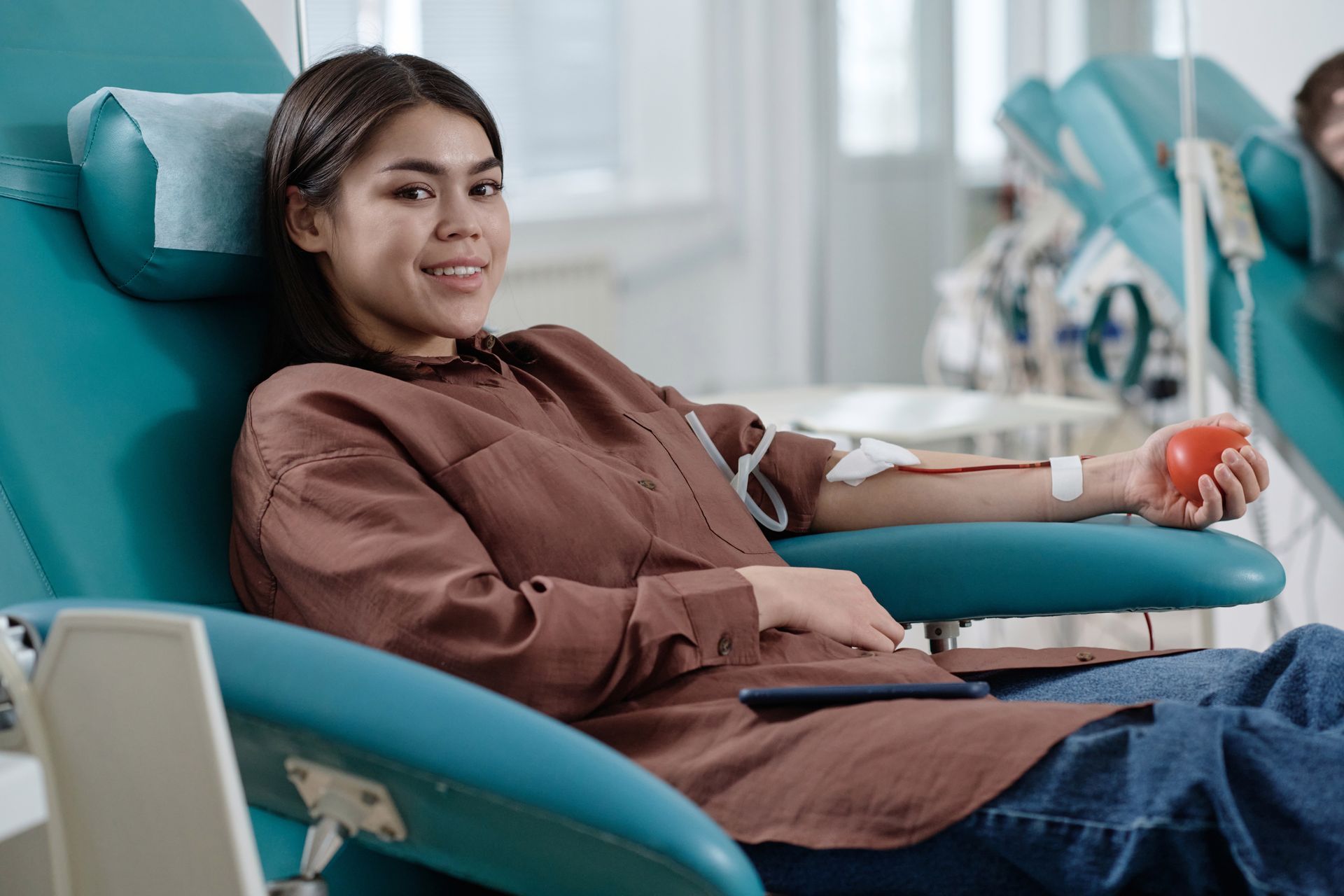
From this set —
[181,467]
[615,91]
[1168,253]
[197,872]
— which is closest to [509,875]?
[197,872]

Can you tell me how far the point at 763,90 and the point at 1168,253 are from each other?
2.53 m

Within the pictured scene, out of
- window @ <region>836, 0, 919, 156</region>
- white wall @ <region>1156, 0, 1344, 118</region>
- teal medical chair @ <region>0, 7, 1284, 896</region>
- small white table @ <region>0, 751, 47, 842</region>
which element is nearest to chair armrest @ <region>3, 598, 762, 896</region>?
teal medical chair @ <region>0, 7, 1284, 896</region>

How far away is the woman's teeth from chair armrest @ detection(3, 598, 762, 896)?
1.54 feet

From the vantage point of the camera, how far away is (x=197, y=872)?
73 centimetres

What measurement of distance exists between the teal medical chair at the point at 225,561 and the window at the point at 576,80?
220 cm

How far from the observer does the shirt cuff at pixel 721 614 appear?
1003 mm

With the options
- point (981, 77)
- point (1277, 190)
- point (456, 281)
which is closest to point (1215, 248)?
point (1277, 190)

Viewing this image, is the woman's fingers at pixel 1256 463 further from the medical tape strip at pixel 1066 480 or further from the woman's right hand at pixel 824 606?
the woman's right hand at pixel 824 606

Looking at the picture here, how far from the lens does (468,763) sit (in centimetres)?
69

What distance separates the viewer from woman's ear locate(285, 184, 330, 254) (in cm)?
119

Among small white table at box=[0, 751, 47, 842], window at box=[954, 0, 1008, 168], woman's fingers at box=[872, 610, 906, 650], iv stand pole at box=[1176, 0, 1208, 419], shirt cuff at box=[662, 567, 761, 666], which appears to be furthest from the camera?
window at box=[954, 0, 1008, 168]

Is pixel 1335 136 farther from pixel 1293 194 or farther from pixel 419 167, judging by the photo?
pixel 419 167

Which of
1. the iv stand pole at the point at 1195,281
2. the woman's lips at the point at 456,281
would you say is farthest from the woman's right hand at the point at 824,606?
the iv stand pole at the point at 1195,281

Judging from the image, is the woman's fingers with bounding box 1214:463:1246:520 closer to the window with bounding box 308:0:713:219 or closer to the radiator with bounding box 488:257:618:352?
the radiator with bounding box 488:257:618:352
